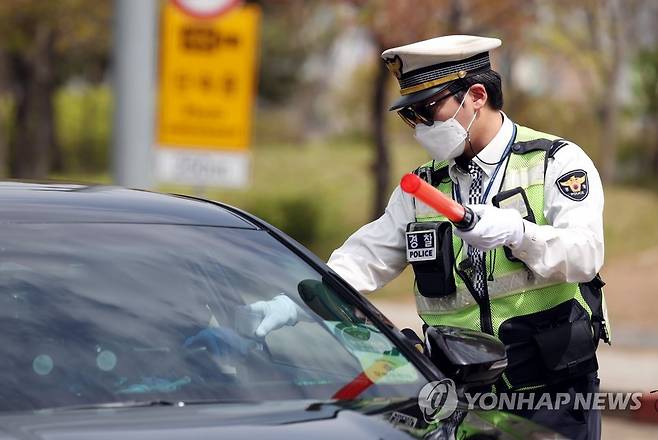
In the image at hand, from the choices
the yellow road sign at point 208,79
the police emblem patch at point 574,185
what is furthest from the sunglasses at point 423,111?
the yellow road sign at point 208,79

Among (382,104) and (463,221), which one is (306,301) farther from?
(382,104)

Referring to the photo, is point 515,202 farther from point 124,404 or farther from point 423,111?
point 124,404

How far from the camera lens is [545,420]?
401 centimetres

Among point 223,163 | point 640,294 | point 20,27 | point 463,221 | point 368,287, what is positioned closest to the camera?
point 463,221

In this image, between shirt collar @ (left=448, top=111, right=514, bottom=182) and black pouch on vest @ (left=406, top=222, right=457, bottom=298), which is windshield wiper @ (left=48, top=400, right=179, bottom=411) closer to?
black pouch on vest @ (left=406, top=222, right=457, bottom=298)

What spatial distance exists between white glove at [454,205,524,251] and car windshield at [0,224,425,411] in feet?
1.17

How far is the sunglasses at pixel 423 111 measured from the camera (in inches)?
164

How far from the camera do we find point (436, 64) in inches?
163

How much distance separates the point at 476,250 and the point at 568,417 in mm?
532

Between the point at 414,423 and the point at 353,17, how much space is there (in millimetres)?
17114

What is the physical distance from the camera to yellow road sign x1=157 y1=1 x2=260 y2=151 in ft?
33.3

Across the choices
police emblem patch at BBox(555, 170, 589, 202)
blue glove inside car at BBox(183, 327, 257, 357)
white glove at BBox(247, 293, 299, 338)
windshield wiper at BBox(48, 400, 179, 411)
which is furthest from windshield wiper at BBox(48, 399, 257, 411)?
police emblem patch at BBox(555, 170, 589, 202)

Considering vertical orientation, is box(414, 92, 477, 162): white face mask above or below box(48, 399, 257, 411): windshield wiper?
above

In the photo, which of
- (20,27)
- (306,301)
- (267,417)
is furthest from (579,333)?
(20,27)
